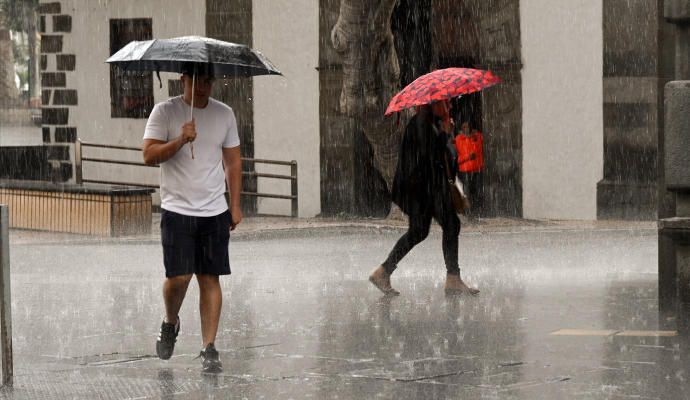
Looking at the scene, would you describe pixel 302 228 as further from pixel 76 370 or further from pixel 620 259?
pixel 76 370

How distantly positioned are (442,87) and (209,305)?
383 cm

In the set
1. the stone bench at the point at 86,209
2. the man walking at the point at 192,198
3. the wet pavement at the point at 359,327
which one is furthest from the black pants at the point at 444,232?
the stone bench at the point at 86,209

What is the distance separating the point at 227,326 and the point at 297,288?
2.60 meters

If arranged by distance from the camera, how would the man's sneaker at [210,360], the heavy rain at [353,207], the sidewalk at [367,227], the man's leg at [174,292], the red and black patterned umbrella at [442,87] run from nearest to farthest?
the man's sneaker at [210,360], the heavy rain at [353,207], the man's leg at [174,292], the red and black patterned umbrella at [442,87], the sidewalk at [367,227]

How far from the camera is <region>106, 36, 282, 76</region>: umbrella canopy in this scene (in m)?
8.65

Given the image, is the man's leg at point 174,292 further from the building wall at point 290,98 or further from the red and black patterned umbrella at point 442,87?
the building wall at point 290,98

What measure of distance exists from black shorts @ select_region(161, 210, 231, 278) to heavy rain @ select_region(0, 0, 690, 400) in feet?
0.05

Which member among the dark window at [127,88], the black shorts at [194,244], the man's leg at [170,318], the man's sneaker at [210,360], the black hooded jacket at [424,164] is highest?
the dark window at [127,88]

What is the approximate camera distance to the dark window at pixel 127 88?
26.2m

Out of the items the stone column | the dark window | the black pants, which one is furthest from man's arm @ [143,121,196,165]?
the dark window

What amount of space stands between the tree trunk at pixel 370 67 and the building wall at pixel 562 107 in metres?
2.82

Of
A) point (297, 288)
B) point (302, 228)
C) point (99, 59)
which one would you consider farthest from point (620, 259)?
point (99, 59)

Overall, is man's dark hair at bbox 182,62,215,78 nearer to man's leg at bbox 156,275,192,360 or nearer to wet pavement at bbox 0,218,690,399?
man's leg at bbox 156,275,192,360

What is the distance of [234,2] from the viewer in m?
25.0
